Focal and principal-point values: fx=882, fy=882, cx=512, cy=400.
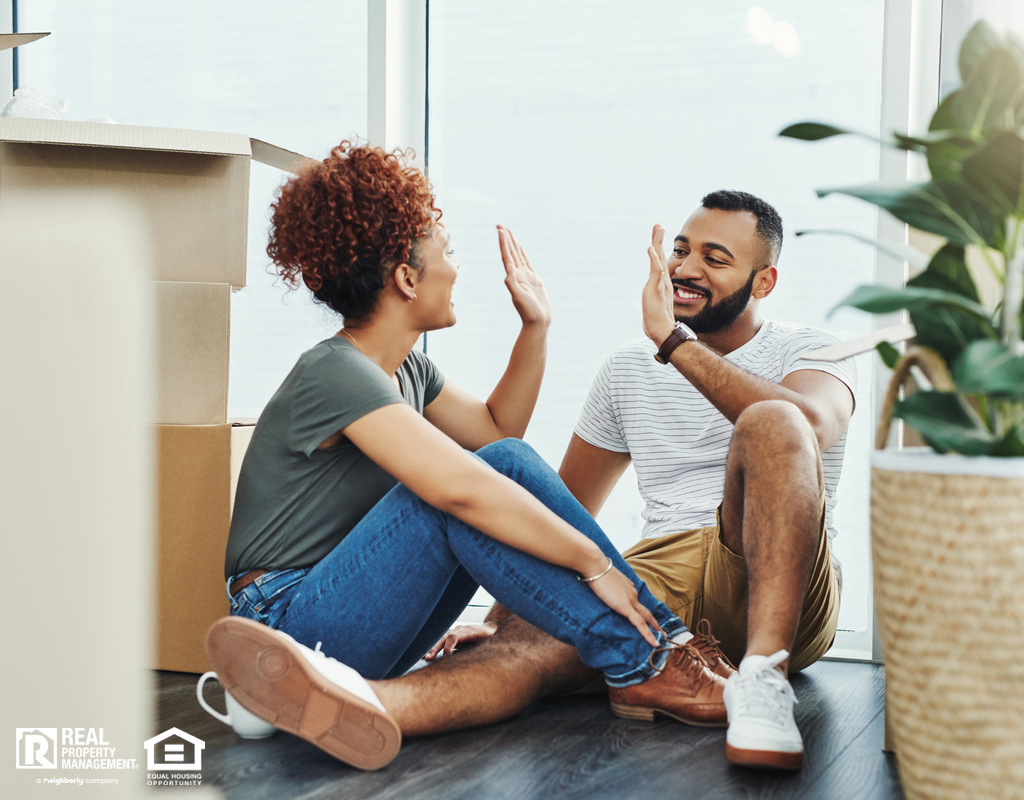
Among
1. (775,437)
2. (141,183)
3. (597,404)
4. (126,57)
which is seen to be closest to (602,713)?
(775,437)

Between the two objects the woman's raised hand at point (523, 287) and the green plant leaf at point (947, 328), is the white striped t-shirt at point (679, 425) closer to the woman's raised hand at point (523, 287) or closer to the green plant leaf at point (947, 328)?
the woman's raised hand at point (523, 287)

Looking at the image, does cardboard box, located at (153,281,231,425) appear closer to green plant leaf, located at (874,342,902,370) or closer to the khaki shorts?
the khaki shorts

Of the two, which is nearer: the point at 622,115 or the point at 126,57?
the point at 622,115

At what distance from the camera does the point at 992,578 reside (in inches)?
29.8

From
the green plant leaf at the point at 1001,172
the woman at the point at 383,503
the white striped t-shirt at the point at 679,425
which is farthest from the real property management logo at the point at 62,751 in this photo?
the green plant leaf at the point at 1001,172

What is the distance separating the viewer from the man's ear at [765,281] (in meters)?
1.76

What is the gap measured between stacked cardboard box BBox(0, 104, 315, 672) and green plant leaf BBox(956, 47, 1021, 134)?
114cm

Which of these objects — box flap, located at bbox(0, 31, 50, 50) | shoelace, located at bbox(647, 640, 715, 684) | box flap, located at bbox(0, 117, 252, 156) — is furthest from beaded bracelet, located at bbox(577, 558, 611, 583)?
box flap, located at bbox(0, 31, 50, 50)

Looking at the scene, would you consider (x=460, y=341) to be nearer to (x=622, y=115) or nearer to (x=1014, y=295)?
(x=622, y=115)

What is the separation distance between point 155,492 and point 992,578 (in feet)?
4.41

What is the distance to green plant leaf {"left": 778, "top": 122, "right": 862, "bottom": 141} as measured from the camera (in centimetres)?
83

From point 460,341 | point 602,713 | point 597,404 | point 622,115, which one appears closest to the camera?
point 602,713

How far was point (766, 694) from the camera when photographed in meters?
1.11

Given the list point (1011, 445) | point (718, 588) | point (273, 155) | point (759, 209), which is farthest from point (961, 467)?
point (273, 155)
